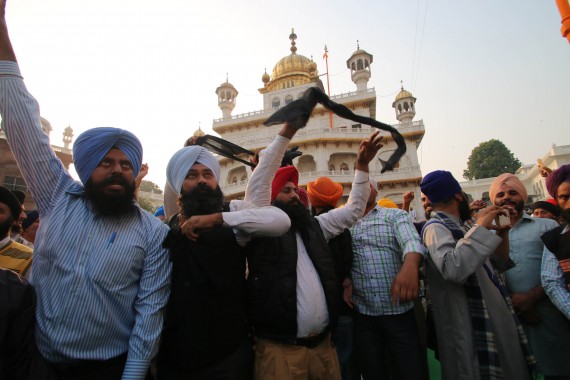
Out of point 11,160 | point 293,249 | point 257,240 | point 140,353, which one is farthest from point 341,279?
point 11,160

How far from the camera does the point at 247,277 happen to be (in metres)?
1.93

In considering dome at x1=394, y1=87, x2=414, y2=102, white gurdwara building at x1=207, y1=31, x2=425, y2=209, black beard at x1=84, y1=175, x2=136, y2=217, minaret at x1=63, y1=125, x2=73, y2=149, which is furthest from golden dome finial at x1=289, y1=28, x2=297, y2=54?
black beard at x1=84, y1=175, x2=136, y2=217

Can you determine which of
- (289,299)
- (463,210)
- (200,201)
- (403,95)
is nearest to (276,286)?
(289,299)

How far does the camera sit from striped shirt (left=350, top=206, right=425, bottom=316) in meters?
2.38

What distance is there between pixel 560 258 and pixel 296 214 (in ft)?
6.24

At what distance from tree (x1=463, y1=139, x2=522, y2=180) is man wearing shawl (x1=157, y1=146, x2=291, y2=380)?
4935 centimetres

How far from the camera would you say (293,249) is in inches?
78.4

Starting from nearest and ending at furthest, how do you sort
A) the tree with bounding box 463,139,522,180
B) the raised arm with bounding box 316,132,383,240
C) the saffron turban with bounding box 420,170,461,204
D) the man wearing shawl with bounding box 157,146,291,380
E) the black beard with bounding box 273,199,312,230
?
the man wearing shawl with bounding box 157,146,291,380
the black beard with bounding box 273,199,312,230
the saffron turban with bounding box 420,170,461,204
the raised arm with bounding box 316,132,383,240
the tree with bounding box 463,139,522,180

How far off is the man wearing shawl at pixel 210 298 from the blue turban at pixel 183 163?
428mm

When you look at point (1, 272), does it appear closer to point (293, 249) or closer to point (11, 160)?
point (293, 249)

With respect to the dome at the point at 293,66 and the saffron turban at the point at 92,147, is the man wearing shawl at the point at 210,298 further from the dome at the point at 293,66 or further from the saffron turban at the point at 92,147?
the dome at the point at 293,66

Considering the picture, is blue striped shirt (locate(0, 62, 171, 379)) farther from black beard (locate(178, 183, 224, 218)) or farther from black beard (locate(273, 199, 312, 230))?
black beard (locate(273, 199, 312, 230))

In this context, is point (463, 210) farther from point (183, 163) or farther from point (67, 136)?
point (67, 136)

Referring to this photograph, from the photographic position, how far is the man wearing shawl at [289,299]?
1808mm
